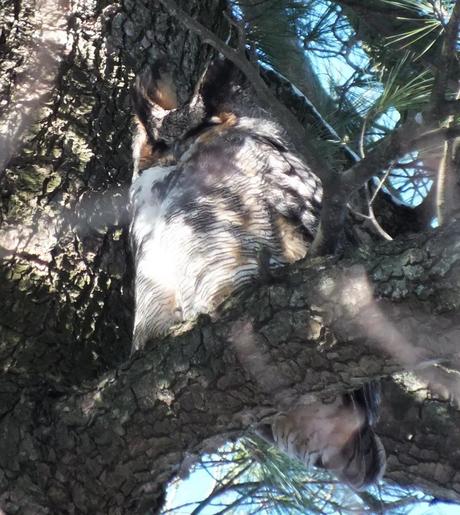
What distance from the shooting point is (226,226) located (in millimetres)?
1411

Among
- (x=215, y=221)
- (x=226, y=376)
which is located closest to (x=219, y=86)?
(x=215, y=221)

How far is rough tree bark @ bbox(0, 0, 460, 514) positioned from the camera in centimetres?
98

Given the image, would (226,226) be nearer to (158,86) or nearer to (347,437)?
(347,437)

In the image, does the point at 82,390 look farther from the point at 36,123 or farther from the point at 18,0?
the point at 18,0

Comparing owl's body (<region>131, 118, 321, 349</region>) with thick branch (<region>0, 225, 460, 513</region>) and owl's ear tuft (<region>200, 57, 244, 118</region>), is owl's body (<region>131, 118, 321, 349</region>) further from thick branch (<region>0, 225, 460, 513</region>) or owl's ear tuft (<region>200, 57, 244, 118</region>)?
thick branch (<region>0, 225, 460, 513</region>)

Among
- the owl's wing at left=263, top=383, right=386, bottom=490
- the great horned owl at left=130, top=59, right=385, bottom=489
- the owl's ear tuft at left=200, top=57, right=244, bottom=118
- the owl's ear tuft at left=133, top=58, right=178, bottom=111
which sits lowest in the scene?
the owl's wing at left=263, top=383, right=386, bottom=490

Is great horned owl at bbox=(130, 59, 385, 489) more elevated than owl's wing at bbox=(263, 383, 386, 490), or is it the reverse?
great horned owl at bbox=(130, 59, 385, 489)

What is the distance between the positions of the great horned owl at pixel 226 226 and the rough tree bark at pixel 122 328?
73 millimetres

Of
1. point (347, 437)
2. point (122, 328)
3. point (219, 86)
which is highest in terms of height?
point (219, 86)

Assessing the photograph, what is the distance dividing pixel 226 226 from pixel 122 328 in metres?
0.30

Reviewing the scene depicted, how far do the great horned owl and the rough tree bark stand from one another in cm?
7

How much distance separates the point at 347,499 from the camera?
1.91 meters

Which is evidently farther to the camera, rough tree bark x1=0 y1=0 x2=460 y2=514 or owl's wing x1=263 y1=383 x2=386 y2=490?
owl's wing x1=263 y1=383 x2=386 y2=490

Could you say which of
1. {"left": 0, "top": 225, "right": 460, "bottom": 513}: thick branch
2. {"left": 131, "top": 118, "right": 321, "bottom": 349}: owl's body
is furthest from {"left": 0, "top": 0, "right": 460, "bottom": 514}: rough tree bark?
{"left": 131, "top": 118, "right": 321, "bottom": 349}: owl's body
